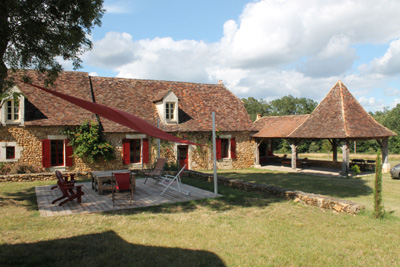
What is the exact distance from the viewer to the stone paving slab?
21.3 feet

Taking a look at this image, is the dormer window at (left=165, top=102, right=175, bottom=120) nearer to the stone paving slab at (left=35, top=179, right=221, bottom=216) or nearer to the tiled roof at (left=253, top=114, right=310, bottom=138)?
the tiled roof at (left=253, top=114, right=310, bottom=138)

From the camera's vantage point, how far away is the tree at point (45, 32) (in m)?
7.18

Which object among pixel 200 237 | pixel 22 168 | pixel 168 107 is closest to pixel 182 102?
pixel 168 107

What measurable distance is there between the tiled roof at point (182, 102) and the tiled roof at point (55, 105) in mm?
1050

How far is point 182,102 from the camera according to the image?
61.9 feet

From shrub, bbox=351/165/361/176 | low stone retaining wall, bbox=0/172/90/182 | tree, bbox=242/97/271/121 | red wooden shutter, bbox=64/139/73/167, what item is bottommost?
shrub, bbox=351/165/361/176

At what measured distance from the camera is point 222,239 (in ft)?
15.2

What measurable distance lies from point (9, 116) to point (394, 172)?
18.3 metres

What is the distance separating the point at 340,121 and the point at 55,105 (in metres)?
14.5

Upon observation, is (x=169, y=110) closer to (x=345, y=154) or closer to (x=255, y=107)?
(x=345, y=154)

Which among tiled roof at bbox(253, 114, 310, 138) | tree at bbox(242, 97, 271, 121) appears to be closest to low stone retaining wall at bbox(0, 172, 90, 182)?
tiled roof at bbox(253, 114, 310, 138)

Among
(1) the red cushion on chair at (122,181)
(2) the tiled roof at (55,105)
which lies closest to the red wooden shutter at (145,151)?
(2) the tiled roof at (55,105)

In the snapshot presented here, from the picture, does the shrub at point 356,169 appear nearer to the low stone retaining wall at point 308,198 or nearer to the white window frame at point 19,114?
the low stone retaining wall at point 308,198

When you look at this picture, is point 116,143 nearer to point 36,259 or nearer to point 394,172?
point 36,259
